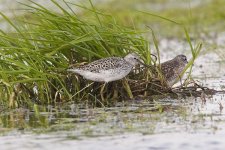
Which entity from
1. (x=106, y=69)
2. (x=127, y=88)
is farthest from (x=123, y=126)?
(x=127, y=88)

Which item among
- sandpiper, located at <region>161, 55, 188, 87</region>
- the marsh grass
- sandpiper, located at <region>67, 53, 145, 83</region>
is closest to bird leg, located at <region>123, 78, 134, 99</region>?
the marsh grass

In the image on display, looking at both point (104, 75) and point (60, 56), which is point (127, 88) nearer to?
point (104, 75)

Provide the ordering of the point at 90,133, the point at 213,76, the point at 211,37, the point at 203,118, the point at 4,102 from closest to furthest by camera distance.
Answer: the point at 90,133, the point at 203,118, the point at 4,102, the point at 213,76, the point at 211,37

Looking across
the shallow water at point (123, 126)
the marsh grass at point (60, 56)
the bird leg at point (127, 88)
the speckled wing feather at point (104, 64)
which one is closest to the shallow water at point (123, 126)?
the shallow water at point (123, 126)

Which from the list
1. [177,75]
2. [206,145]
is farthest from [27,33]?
[206,145]

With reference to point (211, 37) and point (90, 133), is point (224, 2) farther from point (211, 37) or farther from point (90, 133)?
point (90, 133)

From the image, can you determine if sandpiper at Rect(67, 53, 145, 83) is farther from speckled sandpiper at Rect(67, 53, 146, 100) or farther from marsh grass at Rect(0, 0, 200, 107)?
marsh grass at Rect(0, 0, 200, 107)

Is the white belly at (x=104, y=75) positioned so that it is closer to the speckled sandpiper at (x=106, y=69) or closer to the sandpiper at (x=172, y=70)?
the speckled sandpiper at (x=106, y=69)
